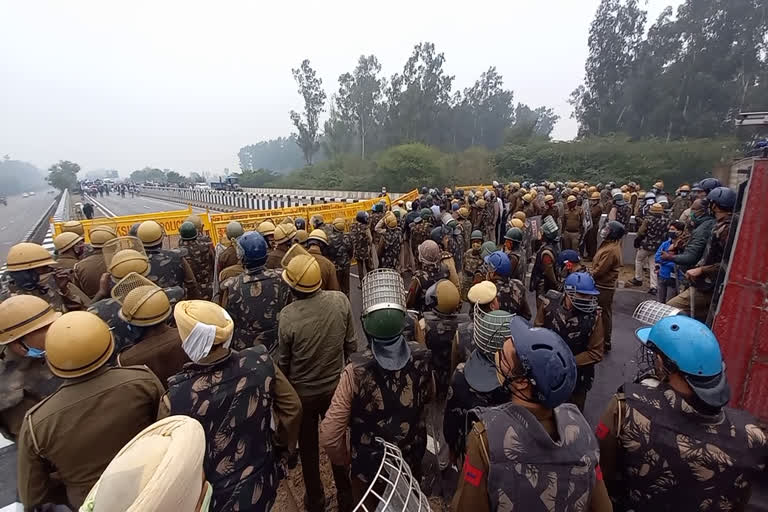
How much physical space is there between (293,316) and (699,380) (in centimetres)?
237

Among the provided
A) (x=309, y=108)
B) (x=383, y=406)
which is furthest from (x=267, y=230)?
(x=309, y=108)

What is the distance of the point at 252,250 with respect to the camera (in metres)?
3.33

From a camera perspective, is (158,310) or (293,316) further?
(293,316)

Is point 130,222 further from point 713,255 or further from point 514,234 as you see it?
point 713,255

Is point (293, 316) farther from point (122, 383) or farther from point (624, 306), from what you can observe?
point (624, 306)

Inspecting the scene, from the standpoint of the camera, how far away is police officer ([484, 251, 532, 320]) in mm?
3678

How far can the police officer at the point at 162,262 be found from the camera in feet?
14.6

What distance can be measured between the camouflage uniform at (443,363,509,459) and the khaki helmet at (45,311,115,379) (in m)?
1.96

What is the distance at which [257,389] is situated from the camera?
193cm

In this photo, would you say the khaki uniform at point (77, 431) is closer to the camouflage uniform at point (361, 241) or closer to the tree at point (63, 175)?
the camouflage uniform at point (361, 241)

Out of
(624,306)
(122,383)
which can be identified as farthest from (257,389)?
(624,306)

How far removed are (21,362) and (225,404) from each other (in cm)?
141

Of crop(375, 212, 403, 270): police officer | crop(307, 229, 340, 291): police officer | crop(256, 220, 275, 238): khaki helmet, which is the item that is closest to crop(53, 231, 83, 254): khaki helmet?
crop(256, 220, 275, 238): khaki helmet

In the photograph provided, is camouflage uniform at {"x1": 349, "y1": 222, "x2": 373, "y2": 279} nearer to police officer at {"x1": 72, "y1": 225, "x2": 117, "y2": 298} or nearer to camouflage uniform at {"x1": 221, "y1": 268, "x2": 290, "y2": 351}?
camouflage uniform at {"x1": 221, "y1": 268, "x2": 290, "y2": 351}
